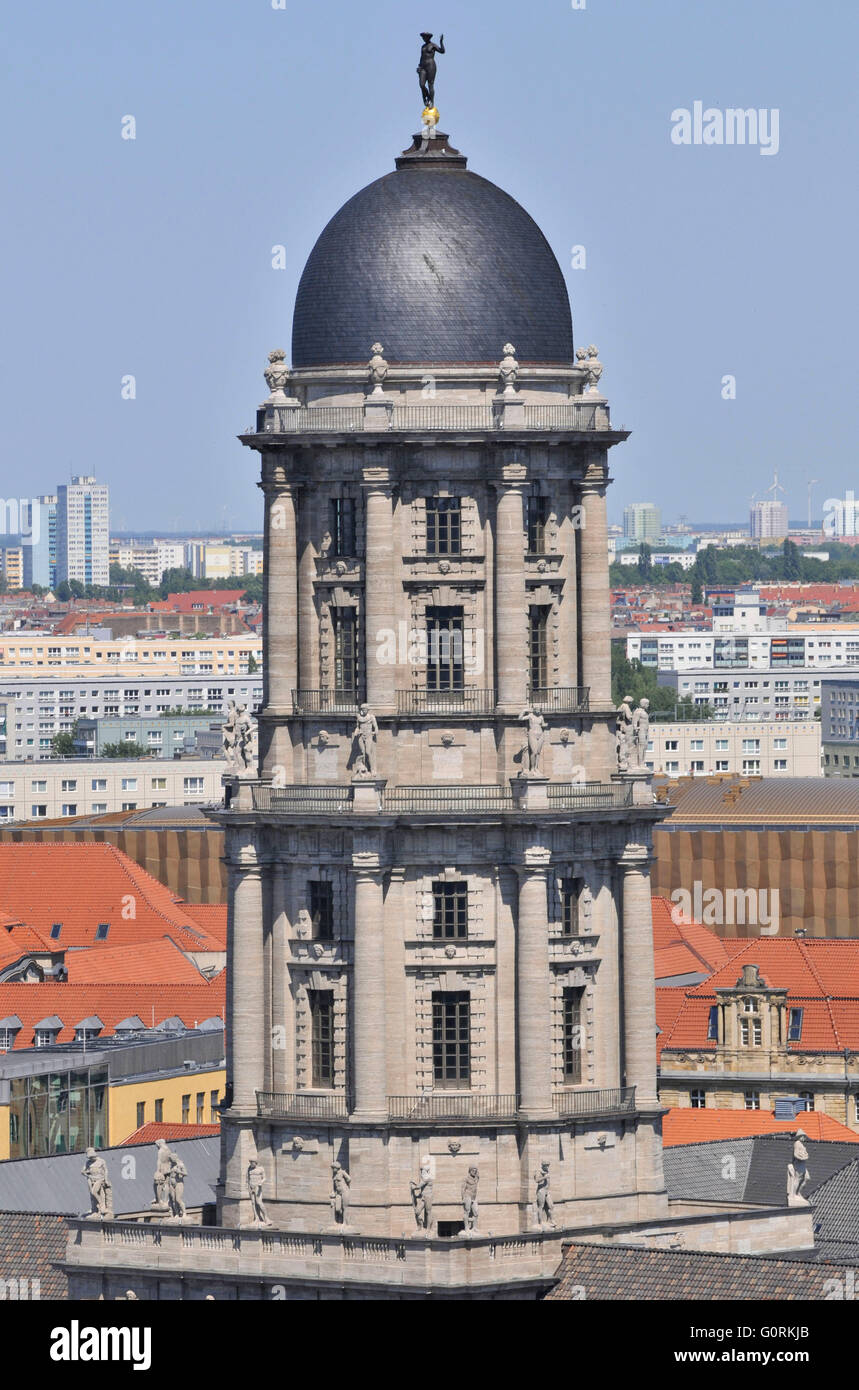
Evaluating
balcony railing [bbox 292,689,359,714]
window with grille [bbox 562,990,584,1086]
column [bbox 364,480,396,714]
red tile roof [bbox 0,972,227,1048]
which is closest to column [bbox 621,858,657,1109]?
window with grille [bbox 562,990,584,1086]

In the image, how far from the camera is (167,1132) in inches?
6275

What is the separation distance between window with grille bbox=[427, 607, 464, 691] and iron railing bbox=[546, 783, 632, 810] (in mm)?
3468

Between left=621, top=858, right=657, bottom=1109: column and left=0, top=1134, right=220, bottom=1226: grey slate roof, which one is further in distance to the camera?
left=0, top=1134, right=220, bottom=1226: grey slate roof

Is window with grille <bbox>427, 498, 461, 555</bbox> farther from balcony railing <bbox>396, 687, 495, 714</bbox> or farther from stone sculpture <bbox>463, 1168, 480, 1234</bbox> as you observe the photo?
stone sculpture <bbox>463, 1168, 480, 1234</bbox>

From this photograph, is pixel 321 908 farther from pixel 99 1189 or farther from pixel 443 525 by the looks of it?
pixel 443 525

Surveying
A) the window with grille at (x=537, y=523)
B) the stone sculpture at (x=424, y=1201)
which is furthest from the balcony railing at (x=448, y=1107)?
the window with grille at (x=537, y=523)

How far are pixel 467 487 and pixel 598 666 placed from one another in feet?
18.5

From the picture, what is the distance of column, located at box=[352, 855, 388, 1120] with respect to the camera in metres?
116

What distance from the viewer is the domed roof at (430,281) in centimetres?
11581

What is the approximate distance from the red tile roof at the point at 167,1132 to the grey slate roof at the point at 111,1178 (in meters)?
6.14

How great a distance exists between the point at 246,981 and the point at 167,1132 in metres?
42.0

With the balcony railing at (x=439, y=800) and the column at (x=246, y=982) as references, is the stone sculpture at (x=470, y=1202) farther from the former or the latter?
the balcony railing at (x=439, y=800)
